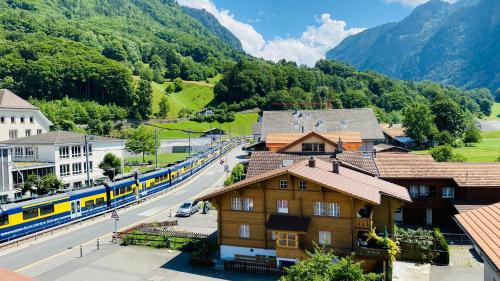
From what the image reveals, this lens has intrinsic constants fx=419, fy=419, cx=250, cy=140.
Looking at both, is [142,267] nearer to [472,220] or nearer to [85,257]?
[85,257]

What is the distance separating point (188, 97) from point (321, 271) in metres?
157

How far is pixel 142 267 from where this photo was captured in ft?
84.4

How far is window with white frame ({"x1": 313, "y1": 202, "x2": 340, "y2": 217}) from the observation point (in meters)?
25.0

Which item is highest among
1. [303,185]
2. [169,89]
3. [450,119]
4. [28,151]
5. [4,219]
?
[169,89]

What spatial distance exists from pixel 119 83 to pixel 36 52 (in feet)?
119

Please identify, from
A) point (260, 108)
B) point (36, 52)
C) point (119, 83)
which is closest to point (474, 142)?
point (260, 108)

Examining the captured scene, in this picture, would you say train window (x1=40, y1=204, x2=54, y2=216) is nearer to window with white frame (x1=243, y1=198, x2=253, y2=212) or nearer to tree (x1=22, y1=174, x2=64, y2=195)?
tree (x1=22, y1=174, x2=64, y2=195)

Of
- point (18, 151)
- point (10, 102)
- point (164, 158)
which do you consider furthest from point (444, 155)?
point (10, 102)

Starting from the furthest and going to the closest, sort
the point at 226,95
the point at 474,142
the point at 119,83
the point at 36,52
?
the point at 226,95
the point at 36,52
the point at 119,83
the point at 474,142

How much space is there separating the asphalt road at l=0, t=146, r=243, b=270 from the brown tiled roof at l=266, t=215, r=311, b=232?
48.4 ft

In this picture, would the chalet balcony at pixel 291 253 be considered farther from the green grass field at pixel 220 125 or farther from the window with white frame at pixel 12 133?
the green grass field at pixel 220 125

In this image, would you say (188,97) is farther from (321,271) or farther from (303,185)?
(321,271)

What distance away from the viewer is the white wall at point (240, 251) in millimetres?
26492

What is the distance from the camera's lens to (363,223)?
24375mm
